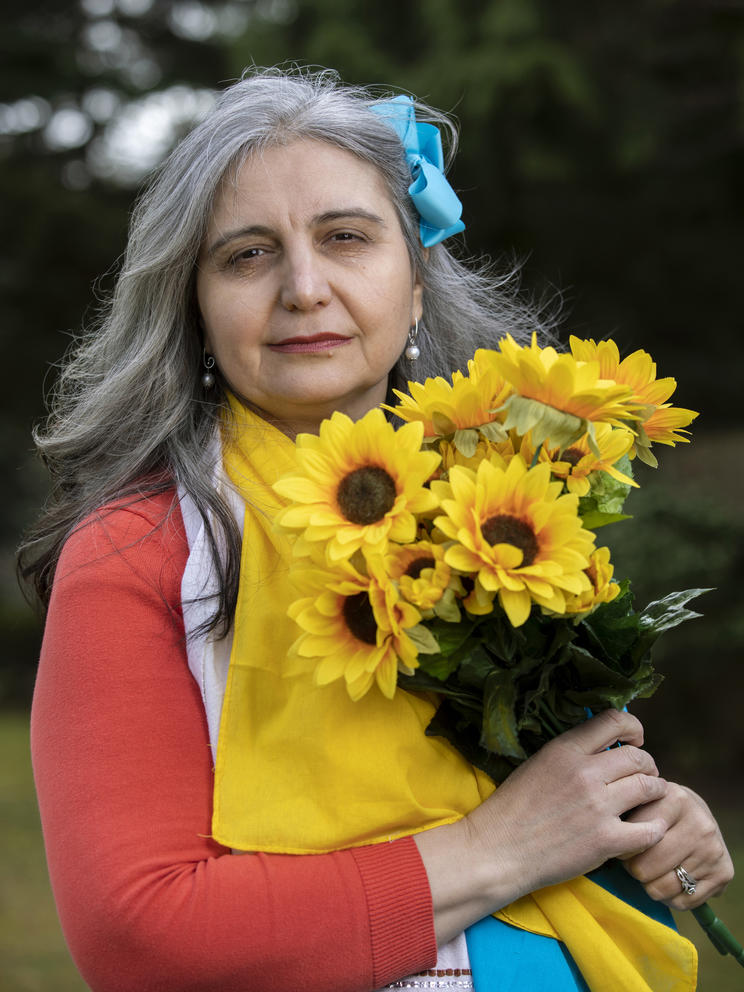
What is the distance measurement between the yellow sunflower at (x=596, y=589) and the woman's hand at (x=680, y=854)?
46 cm

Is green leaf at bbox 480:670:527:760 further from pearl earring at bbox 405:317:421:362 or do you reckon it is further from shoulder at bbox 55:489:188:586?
pearl earring at bbox 405:317:421:362

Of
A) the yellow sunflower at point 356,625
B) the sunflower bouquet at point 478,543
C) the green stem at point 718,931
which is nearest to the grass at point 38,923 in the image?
the green stem at point 718,931

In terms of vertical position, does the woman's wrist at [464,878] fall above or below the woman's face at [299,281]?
below

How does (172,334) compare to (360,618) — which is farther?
(172,334)

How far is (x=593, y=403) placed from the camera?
142cm

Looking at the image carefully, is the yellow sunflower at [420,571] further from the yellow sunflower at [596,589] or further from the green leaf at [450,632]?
the yellow sunflower at [596,589]

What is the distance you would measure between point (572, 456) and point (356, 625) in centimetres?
42

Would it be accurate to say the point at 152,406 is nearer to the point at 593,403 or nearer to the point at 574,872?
the point at 593,403

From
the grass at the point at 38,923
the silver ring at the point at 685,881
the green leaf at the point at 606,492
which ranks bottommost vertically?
the grass at the point at 38,923

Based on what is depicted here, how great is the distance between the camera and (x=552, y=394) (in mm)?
1423

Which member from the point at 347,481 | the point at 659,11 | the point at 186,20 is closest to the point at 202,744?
the point at 347,481

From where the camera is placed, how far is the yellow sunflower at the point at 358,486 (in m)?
1.36

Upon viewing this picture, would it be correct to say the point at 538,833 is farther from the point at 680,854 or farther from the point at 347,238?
the point at 347,238

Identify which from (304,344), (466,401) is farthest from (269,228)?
(466,401)
